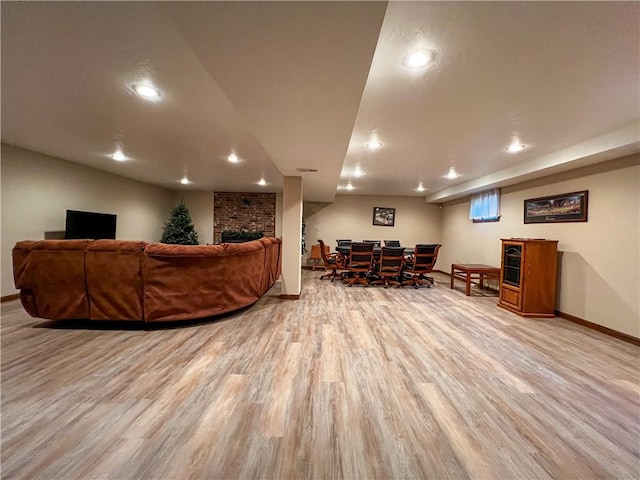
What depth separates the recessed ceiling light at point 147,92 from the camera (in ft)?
7.10

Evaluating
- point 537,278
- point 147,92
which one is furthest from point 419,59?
point 537,278

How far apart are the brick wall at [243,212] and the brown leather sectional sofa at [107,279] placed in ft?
17.5

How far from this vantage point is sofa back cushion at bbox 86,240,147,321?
2.89 metres

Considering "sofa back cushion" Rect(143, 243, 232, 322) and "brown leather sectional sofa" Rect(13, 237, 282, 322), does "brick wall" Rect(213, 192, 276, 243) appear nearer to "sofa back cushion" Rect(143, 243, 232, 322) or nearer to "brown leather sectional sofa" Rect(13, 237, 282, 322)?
"sofa back cushion" Rect(143, 243, 232, 322)

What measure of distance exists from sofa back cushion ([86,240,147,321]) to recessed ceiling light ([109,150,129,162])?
2.12m

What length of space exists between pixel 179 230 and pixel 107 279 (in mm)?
4518

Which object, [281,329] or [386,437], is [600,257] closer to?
[386,437]

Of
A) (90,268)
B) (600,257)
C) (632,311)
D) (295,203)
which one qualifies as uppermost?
(295,203)

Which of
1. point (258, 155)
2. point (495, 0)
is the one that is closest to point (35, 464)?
point (495, 0)

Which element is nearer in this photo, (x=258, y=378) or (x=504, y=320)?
(x=258, y=378)

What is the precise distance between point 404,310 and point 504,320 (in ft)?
4.51

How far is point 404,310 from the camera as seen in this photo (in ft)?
13.1

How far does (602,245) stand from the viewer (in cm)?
337

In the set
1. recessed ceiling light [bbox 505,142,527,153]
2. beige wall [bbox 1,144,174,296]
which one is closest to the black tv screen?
beige wall [bbox 1,144,174,296]
